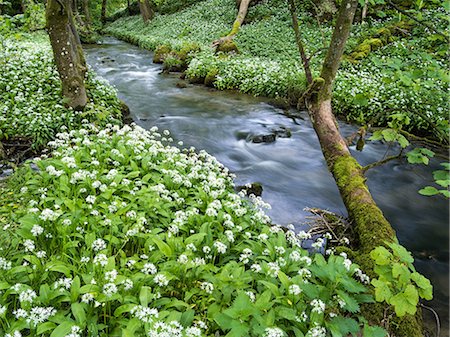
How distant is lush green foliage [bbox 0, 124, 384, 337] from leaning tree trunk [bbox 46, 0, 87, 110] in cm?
333

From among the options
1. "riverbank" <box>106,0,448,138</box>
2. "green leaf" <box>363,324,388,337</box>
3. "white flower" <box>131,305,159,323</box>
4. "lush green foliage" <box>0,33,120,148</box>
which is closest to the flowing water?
"riverbank" <box>106,0,448,138</box>

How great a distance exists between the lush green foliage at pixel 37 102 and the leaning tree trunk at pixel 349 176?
469 cm

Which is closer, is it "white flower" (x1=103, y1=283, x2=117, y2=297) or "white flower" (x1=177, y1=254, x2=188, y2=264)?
"white flower" (x1=103, y1=283, x2=117, y2=297)

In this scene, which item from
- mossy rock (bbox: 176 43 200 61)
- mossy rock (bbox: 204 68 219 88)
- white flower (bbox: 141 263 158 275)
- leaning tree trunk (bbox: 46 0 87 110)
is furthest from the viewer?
mossy rock (bbox: 176 43 200 61)

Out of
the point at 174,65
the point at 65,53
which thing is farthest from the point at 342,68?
the point at 65,53

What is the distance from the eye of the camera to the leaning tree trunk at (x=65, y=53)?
7133 mm

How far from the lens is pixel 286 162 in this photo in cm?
830

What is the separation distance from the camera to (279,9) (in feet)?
73.0

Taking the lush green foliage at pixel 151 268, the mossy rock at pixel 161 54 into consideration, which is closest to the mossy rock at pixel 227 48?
the mossy rock at pixel 161 54

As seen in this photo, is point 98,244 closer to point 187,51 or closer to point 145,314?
point 145,314

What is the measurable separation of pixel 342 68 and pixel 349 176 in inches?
343

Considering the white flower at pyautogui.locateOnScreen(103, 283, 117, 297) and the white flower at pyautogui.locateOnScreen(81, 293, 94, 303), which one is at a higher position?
the white flower at pyautogui.locateOnScreen(103, 283, 117, 297)

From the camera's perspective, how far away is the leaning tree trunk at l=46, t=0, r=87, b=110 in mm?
7133

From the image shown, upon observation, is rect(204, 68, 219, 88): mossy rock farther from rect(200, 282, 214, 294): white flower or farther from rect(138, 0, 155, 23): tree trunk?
rect(138, 0, 155, 23): tree trunk
